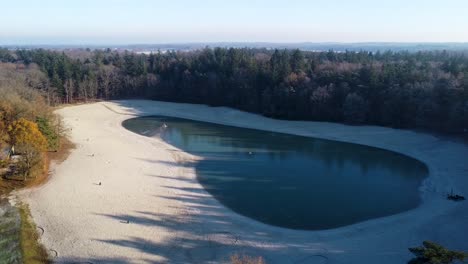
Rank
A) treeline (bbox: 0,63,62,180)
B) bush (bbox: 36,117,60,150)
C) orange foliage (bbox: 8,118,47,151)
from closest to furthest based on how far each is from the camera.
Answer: orange foliage (bbox: 8,118,47,151) < treeline (bbox: 0,63,62,180) < bush (bbox: 36,117,60,150)

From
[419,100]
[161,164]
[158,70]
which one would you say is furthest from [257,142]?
[158,70]

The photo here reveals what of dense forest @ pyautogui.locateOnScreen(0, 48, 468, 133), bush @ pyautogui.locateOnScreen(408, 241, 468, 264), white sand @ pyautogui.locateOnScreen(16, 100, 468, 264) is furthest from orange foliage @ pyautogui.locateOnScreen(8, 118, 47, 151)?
dense forest @ pyautogui.locateOnScreen(0, 48, 468, 133)

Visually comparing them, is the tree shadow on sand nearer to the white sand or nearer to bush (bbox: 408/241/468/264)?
the white sand

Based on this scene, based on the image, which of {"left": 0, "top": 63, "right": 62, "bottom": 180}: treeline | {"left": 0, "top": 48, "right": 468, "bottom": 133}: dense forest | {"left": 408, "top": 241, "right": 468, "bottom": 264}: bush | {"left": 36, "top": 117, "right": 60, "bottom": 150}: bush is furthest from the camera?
{"left": 0, "top": 48, "right": 468, "bottom": 133}: dense forest

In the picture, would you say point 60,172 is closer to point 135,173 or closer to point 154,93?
point 135,173

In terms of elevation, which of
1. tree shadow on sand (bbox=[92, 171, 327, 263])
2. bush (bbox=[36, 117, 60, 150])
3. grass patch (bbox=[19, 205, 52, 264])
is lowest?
grass patch (bbox=[19, 205, 52, 264])

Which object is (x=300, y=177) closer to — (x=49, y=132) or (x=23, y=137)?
(x=23, y=137)

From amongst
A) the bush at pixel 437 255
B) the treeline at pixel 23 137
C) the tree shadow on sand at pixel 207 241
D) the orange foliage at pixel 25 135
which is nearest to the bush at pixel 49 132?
the treeline at pixel 23 137

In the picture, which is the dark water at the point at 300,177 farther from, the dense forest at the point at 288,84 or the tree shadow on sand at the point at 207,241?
the dense forest at the point at 288,84
